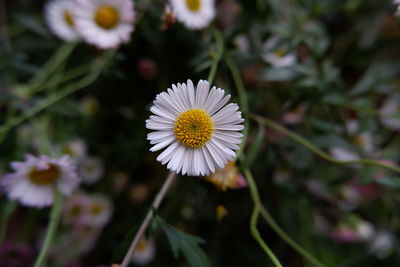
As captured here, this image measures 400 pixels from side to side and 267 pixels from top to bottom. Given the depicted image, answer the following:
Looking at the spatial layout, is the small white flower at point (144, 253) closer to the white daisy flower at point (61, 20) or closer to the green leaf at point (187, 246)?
the green leaf at point (187, 246)

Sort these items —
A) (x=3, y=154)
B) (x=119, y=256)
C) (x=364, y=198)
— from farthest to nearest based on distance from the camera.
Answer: (x=364, y=198)
(x=3, y=154)
(x=119, y=256)

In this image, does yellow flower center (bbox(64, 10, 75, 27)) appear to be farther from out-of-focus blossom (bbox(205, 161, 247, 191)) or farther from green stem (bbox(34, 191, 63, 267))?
out-of-focus blossom (bbox(205, 161, 247, 191))

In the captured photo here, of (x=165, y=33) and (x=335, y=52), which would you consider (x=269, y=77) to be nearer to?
(x=165, y=33)

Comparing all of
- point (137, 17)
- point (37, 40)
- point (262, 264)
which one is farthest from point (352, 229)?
point (37, 40)

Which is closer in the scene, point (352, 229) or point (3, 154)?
point (3, 154)

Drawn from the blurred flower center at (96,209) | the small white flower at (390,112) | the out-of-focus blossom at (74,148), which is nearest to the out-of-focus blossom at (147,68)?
the out-of-focus blossom at (74,148)
